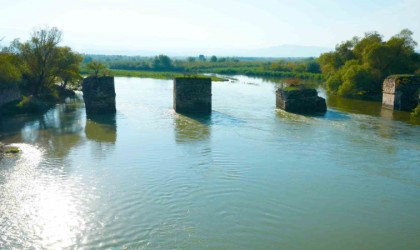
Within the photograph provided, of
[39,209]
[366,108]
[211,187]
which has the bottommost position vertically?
[39,209]

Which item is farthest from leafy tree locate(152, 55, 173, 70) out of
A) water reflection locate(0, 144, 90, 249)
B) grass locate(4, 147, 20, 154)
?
water reflection locate(0, 144, 90, 249)

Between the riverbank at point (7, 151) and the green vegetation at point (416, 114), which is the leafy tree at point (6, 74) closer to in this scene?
the riverbank at point (7, 151)

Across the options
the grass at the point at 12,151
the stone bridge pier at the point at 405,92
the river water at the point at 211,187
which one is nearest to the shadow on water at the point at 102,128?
the river water at the point at 211,187

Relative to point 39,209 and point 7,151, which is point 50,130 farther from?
point 39,209

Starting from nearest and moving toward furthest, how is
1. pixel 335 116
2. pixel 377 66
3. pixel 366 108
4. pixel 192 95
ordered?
1. pixel 335 116
2. pixel 192 95
3. pixel 366 108
4. pixel 377 66

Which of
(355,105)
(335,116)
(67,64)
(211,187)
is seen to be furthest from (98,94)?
(355,105)

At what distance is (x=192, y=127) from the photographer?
19.4 m

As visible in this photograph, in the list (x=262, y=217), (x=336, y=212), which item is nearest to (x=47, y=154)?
(x=262, y=217)

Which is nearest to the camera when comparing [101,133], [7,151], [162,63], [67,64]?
[7,151]

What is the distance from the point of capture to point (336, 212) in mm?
9578

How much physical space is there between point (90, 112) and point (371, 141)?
578 inches

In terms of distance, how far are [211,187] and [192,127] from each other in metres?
8.67

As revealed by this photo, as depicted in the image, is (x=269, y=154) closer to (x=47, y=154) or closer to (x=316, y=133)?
(x=316, y=133)

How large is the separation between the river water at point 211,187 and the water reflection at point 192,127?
0.09 metres
